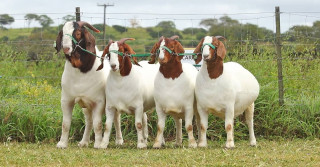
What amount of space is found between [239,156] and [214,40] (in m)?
1.77

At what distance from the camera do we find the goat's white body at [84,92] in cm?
919

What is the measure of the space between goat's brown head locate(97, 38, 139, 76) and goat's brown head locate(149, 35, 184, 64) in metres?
0.37

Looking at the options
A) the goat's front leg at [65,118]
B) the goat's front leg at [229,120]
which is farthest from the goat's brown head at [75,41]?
the goat's front leg at [229,120]

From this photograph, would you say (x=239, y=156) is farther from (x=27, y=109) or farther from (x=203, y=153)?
(x=27, y=109)

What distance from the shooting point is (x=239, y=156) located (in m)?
8.00

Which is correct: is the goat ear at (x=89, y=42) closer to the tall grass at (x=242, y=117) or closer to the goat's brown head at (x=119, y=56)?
the goat's brown head at (x=119, y=56)

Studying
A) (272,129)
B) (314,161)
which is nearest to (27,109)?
(272,129)

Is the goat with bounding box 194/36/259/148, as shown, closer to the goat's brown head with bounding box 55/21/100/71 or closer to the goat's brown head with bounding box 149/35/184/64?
the goat's brown head with bounding box 149/35/184/64

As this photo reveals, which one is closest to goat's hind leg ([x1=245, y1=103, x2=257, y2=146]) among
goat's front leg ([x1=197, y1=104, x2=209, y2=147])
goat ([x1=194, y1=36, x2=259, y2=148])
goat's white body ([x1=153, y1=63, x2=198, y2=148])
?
goat ([x1=194, y1=36, x2=259, y2=148])

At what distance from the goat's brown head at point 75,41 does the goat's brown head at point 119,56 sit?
271mm

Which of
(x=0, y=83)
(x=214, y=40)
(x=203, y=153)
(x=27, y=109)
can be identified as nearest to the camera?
(x=203, y=153)

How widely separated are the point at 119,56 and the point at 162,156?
1748mm

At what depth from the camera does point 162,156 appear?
8.05m

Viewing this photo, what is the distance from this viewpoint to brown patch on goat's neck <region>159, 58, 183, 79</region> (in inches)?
356
